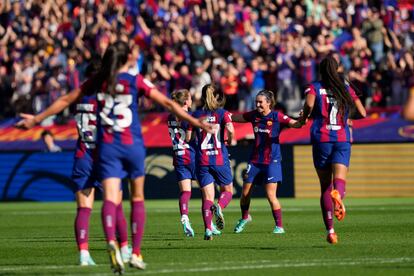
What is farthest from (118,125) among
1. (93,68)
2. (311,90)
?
(311,90)

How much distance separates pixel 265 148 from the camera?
19234 millimetres

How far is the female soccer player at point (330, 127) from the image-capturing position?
15.6 metres

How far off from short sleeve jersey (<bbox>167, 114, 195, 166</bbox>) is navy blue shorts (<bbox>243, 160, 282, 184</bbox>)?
0.99 metres

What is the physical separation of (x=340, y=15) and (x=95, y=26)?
816 centimetres

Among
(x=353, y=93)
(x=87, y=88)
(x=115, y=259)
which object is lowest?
(x=115, y=259)

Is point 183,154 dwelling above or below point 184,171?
above

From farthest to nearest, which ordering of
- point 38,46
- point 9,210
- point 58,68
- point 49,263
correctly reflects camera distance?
point 38,46
point 58,68
point 9,210
point 49,263

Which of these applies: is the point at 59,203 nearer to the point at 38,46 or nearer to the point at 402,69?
the point at 38,46

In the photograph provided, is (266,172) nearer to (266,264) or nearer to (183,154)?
(183,154)

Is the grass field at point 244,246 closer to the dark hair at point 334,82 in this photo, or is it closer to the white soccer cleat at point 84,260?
the white soccer cleat at point 84,260

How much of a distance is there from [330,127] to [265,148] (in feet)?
11.6

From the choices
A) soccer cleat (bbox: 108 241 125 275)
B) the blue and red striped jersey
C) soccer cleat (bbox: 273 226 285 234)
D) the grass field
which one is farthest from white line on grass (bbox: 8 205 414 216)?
soccer cleat (bbox: 108 241 125 275)

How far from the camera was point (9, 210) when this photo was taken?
96.2 ft

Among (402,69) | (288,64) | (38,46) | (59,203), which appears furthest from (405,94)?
(38,46)
